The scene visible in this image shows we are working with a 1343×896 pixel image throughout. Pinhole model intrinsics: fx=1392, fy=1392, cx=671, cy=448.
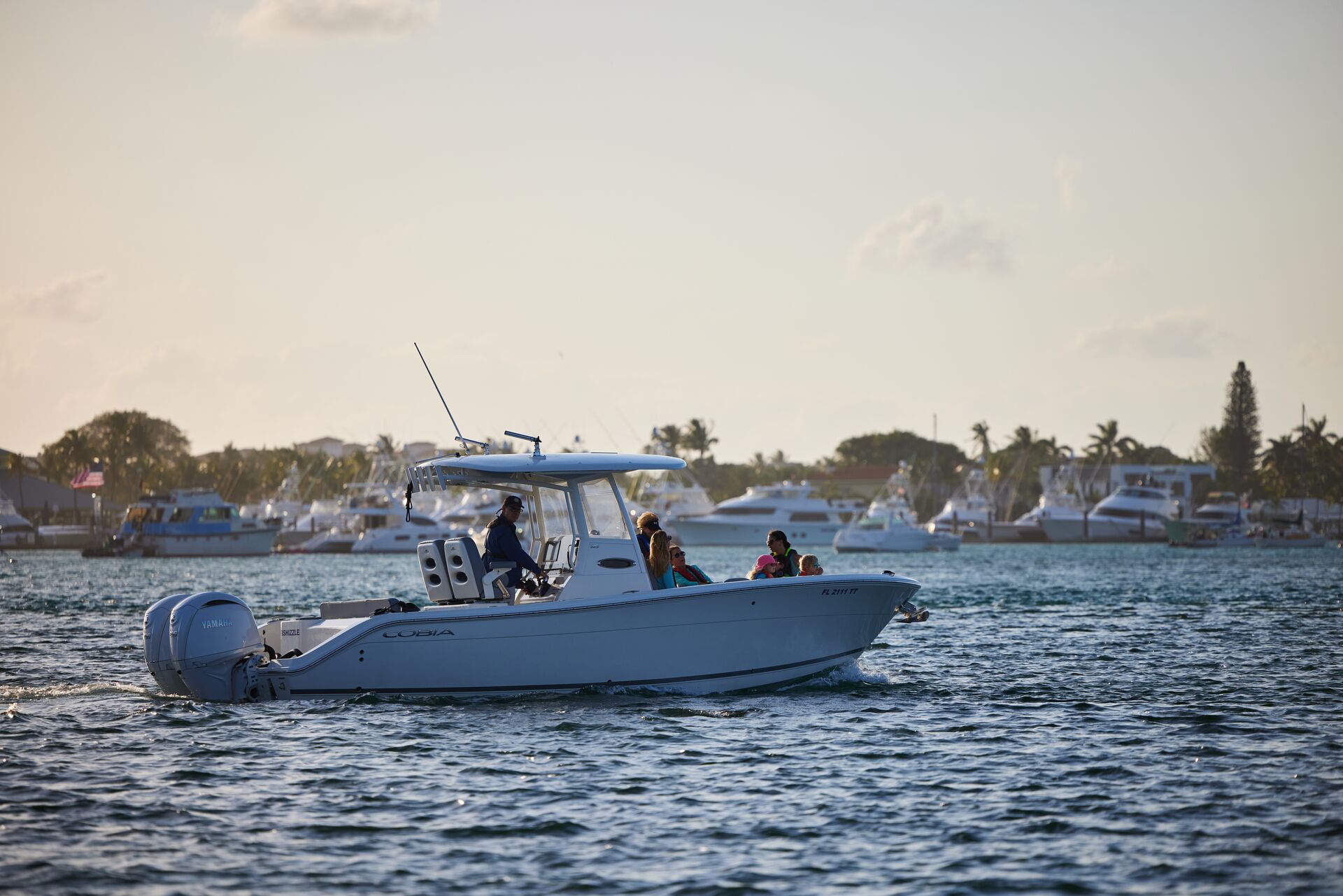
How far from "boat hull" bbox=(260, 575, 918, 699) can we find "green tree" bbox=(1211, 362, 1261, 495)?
5409 inches

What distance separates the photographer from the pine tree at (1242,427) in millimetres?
142750

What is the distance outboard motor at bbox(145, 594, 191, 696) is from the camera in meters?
16.1

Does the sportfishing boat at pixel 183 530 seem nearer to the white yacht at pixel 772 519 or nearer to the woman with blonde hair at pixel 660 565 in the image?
the white yacht at pixel 772 519

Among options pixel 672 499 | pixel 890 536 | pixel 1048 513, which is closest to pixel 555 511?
pixel 890 536

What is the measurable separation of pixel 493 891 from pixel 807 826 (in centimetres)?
279

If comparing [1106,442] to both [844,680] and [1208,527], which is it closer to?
[1208,527]

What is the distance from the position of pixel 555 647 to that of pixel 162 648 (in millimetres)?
4595

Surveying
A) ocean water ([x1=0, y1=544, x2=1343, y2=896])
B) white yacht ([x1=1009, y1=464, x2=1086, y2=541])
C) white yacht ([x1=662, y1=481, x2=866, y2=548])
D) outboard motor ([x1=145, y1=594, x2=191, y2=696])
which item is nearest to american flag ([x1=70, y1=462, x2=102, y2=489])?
white yacht ([x1=662, y1=481, x2=866, y2=548])

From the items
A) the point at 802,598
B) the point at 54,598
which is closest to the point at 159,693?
the point at 802,598

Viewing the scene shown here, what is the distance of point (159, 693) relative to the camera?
1773 centimetres

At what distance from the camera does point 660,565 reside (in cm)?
1639

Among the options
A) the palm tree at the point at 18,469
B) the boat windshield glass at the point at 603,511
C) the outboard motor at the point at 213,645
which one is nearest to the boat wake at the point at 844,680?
the boat windshield glass at the point at 603,511

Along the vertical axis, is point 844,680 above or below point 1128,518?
below

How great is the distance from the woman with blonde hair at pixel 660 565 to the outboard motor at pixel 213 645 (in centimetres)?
475
